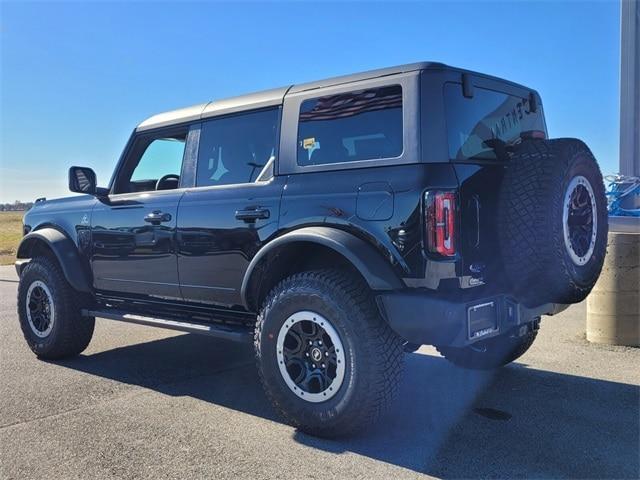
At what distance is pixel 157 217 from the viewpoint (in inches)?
175

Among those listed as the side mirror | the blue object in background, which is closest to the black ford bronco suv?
the side mirror

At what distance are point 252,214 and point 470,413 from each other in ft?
6.41

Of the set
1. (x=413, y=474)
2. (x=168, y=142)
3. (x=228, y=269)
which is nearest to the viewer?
(x=413, y=474)

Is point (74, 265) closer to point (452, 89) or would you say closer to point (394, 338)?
point (394, 338)

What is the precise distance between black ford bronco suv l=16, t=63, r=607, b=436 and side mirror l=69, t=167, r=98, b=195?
845 mm

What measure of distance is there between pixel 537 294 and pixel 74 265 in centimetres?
389

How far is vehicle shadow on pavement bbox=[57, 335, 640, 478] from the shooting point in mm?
3088

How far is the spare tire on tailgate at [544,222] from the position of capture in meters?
3.09

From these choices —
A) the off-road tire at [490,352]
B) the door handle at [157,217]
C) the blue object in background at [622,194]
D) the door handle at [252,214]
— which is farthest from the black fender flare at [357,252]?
the blue object in background at [622,194]

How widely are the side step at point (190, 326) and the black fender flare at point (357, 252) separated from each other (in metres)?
0.82

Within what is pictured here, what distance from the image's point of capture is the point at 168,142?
4.87 m

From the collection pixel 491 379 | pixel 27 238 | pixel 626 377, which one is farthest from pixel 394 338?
pixel 27 238

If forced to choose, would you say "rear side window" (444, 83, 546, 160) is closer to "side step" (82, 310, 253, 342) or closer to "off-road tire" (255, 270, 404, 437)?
"off-road tire" (255, 270, 404, 437)

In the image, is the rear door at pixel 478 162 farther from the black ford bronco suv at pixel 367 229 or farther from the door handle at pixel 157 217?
the door handle at pixel 157 217
